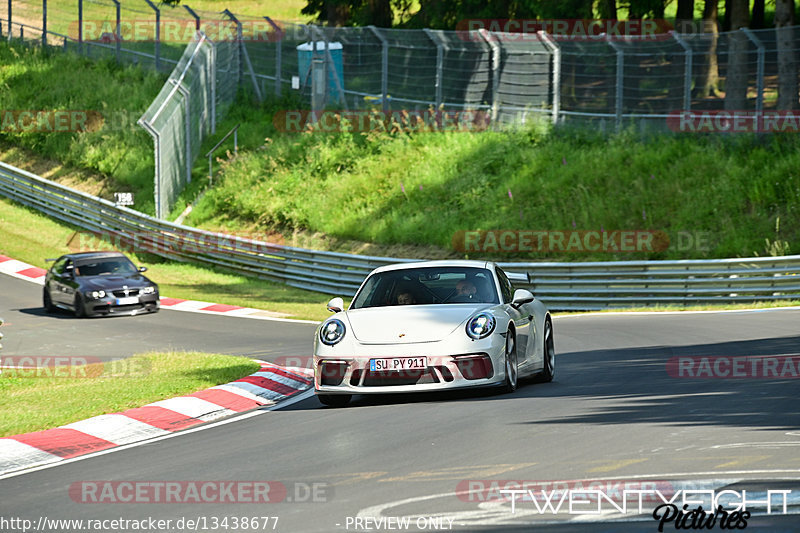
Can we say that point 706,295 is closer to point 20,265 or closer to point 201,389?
point 201,389

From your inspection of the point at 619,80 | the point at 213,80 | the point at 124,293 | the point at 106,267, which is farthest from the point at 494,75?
the point at 124,293

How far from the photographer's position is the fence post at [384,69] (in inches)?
1353

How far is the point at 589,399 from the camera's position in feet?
34.5

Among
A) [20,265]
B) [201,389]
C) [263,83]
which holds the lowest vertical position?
[20,265]

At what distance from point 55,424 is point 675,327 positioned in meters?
11.2

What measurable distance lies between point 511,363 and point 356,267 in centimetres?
1782

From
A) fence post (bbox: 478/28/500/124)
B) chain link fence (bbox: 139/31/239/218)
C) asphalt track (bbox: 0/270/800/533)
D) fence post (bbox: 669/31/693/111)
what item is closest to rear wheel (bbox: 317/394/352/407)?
asphalt track (bbox: 0/270/800/533)

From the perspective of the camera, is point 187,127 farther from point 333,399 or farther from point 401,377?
point 401,377

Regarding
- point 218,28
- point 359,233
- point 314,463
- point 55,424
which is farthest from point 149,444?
point 218,28

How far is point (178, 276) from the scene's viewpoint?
31328 millimetres

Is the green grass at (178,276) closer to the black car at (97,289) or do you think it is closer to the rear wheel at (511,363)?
the black car at (97,289)

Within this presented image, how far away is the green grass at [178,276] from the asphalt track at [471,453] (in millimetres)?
13605

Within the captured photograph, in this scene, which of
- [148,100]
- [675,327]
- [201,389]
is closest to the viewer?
[201,389]

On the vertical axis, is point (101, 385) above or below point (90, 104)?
below
